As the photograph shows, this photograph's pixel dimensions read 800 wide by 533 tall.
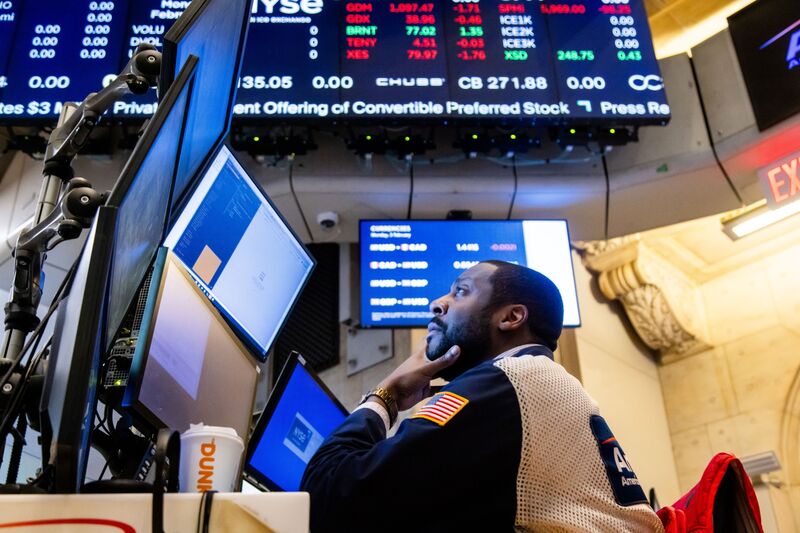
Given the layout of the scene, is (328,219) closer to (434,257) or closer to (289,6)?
(434,257)

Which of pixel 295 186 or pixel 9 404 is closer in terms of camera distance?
pixel 9 404

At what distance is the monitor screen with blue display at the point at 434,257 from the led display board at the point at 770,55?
1187 mm

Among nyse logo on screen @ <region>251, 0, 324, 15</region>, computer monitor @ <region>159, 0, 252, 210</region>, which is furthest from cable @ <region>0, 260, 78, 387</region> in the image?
nyse logo on screen @ <region>251, 0, 324, 15</region>

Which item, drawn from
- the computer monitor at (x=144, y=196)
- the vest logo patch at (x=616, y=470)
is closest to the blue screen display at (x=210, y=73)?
the computer monitor at (x=144, y=196)

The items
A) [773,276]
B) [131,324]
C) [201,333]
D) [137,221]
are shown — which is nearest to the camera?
[137,221]

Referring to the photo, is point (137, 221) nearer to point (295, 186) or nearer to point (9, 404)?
point (9, 404)

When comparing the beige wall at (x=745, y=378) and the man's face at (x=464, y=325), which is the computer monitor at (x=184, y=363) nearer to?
the man's face at (x=464, y=325)

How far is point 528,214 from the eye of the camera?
→ 14.4ft

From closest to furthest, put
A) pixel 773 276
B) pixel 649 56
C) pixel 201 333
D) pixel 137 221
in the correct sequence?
pixel 137 221
pixel 201 333
pixel 649 56
pixel 773 276

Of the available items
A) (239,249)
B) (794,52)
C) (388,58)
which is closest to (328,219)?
(388,58)

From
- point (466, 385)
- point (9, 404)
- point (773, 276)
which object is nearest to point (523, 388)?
point (466, 385)

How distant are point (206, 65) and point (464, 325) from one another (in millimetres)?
815

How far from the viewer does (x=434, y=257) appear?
3883 mm

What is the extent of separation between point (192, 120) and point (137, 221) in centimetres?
40
